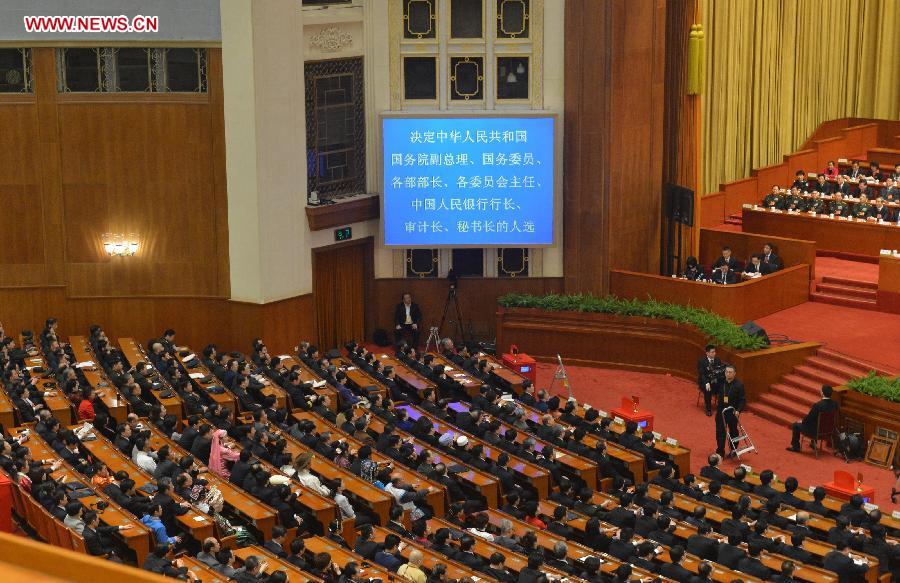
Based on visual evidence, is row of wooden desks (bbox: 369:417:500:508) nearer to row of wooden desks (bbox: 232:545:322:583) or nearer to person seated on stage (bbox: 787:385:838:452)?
row of wooden desks (bbox: 232:545:322:583)

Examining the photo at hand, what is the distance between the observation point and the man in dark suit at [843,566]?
11.6 m

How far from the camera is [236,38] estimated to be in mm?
19969

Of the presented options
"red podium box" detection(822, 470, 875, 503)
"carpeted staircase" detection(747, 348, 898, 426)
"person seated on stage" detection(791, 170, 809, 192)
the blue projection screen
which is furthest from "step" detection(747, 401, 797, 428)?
"person seated on stage" detection(791, 170, 809, 192)

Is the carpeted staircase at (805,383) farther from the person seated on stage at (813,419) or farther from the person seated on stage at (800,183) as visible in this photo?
the person seated on stage at (800,183)

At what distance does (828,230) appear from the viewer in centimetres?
2348

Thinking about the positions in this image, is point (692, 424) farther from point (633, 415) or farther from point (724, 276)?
point (724, 276)

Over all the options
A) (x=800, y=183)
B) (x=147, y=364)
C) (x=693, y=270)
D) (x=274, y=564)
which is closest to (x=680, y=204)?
(x=693, y=270)

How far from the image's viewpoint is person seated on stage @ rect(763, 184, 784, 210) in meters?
24.3

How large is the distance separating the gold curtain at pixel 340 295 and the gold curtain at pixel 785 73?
26.2 ft

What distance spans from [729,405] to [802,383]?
2213 mm

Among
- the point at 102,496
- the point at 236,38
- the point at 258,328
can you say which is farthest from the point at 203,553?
the point at 236,38

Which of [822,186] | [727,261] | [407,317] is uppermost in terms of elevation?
[822,186]

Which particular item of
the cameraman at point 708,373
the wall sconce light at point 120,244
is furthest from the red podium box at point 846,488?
the wall sconce light at point 120,244

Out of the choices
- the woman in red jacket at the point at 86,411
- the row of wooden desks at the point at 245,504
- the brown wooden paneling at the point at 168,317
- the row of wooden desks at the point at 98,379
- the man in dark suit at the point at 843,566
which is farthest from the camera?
the brown wooden paneling at the point at 168,317
